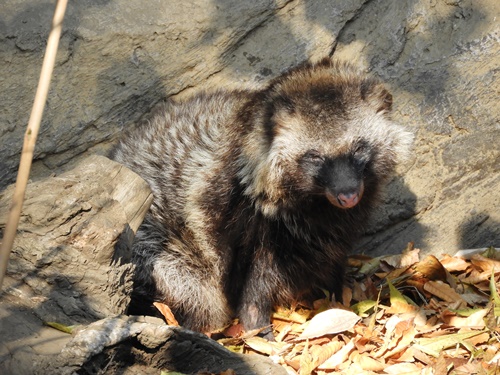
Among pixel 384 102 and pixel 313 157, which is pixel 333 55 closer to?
pixel 384 102

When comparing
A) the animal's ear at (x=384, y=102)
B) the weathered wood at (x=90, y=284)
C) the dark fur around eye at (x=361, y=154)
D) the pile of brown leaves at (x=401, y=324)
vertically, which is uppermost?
the animal's ear at (x=384, y=102)

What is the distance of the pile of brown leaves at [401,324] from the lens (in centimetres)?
470

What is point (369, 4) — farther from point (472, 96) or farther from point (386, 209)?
point (386, 209)

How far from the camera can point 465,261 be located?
6.02m

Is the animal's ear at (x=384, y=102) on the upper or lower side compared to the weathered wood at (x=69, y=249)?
upper

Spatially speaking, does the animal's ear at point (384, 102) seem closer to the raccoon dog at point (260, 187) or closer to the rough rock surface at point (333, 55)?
the raccoon dog at point (260, 187)

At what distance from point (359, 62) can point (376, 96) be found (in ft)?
4.73

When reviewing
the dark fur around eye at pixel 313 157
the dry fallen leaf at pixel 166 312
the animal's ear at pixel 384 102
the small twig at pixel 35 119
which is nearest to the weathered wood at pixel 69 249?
the dry fallen leaf at pixel 166 312

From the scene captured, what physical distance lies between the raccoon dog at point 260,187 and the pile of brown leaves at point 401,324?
27 cm

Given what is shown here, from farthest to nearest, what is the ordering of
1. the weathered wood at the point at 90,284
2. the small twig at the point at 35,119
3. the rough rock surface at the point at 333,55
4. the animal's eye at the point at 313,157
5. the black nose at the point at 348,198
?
the rough rock surface at the point at 333,55 < the animal's eye at the point at 313,157 < the black nose at the point at 348,198 < the weathered wood at the point at 90,284 < the small twig at the point at 35,119

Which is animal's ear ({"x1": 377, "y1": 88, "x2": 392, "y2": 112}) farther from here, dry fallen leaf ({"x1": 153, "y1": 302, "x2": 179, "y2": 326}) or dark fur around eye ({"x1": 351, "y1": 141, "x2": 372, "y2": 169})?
dry fallen leaf ({"x1": 153, "y1": 302, "x2": 179, "y2": 326})

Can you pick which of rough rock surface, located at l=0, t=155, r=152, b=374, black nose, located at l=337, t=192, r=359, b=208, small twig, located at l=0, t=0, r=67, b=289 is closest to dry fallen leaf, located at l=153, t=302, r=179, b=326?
rough rock surface, located at l=0, t=155, r=152, b=374

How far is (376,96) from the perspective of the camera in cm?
493

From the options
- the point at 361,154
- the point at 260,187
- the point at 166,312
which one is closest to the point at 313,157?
the point at 361,154
